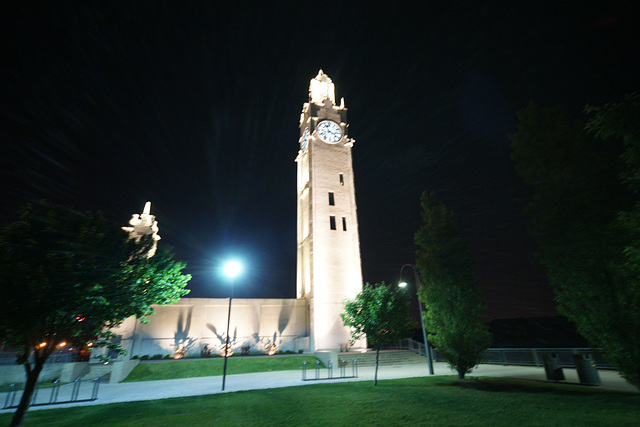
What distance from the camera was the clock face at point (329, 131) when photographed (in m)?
50.3

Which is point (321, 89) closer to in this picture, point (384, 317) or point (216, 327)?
point (216, 327)

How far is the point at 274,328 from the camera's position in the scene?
40719mm

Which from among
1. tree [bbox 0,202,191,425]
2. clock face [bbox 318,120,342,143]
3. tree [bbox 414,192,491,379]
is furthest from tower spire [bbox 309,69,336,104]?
tree [bbox 0,202,191,425]

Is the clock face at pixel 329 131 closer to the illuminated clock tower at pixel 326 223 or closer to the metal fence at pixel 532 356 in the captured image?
the illuminated clock tower at pixel 326 223

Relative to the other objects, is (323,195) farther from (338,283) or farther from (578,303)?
(578,303)

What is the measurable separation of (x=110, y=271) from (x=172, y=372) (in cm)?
1791

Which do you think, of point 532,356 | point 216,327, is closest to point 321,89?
point 216,327

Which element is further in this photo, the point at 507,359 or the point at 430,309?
the point at 507,359

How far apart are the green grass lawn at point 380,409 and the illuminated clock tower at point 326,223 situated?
26615mm

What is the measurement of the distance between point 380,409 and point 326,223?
3453 cm

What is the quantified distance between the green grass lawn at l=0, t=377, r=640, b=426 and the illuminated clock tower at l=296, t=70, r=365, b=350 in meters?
26.6

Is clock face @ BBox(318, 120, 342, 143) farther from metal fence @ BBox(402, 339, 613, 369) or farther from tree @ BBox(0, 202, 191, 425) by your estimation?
tree @ BBox(0, 202, 191, 425)

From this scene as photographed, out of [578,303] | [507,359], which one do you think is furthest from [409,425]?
[507,359]

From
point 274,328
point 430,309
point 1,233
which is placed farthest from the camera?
point 274,328
